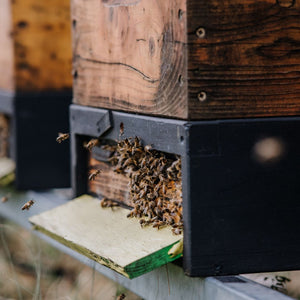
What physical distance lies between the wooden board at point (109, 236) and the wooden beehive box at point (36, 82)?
60.5 inches

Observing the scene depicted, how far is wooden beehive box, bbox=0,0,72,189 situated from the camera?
440cm

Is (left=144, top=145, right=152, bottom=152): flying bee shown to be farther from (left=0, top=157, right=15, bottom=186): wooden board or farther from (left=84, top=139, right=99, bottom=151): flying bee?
(left=0, top=157, right=15, bottom=186): wooden board

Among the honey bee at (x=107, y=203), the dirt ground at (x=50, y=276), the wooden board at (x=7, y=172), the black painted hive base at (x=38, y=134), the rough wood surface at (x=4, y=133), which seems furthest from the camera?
the rough wood surface at (x=4, y=133)

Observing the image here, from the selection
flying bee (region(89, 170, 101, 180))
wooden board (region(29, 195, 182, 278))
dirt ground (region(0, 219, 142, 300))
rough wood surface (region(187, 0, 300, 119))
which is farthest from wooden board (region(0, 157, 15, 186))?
rough wood surface (region(187, 0, 300, 119))

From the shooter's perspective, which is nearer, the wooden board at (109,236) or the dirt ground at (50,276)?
the wooden board at (109,236)

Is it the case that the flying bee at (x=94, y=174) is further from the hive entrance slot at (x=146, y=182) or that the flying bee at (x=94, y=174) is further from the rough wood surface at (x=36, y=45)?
the rough wood surface at (x=36, y=45)

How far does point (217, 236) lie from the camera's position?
2188mm

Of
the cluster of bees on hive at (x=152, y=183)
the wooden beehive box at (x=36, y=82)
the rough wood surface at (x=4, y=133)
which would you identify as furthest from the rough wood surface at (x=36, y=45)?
the cluster of bees on hive at (x=152, y=183)

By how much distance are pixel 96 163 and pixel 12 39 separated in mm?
1702

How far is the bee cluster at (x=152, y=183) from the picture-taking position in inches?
92.1

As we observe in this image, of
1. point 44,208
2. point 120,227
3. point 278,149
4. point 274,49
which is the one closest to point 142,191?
point 120,227

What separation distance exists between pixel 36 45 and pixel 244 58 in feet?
8.46

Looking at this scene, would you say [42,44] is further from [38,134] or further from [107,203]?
[107,203]

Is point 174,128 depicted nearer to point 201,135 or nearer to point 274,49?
point 201,135
